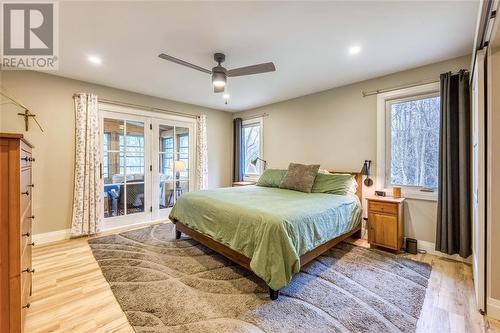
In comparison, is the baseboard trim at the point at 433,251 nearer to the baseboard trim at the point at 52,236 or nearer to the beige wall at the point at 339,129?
the beige wall at the point at 339,129

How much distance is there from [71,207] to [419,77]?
207 inches

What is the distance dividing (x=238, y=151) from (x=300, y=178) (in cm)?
222

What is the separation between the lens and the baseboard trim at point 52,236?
121 inches

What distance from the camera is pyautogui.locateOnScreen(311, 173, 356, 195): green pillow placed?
3.13 m

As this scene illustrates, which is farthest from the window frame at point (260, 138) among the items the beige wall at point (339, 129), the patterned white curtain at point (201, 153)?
the patterned white curtain at point (201, 153)

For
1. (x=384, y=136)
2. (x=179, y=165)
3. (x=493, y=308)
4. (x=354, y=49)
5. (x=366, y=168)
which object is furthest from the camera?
(x=179, y=165)

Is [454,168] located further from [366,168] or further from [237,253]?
[237,253]

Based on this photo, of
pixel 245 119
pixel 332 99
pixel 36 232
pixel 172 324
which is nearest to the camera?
pixel 172 324

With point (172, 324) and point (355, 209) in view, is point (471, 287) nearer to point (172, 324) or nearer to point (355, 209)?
point (355, 209)

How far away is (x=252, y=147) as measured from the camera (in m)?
5.33

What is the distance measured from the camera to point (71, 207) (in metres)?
3.36

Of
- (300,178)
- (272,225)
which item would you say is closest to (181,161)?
(300,178)

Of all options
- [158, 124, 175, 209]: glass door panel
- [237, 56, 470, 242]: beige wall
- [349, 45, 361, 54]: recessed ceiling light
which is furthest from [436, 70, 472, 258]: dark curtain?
[158, 124, 175, 209]: glass door panel

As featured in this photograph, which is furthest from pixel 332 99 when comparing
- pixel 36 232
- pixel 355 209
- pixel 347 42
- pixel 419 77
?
pixel 36 232
